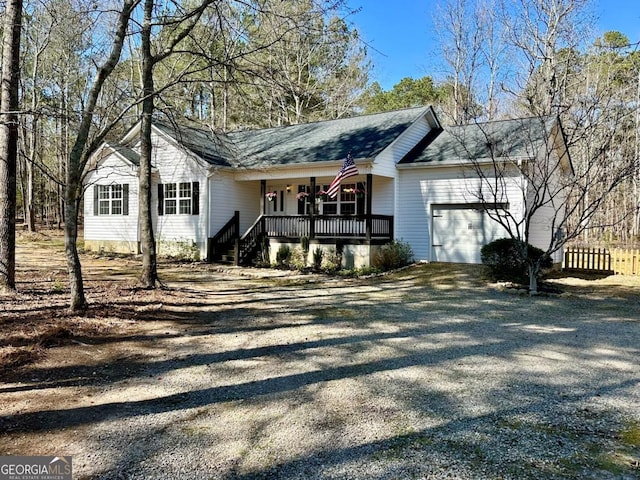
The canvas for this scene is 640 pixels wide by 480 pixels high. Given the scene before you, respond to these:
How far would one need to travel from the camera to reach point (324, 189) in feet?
59.1

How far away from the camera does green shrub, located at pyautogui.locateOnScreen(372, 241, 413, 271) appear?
587 inches

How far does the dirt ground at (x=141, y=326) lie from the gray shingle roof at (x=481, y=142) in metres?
3.81

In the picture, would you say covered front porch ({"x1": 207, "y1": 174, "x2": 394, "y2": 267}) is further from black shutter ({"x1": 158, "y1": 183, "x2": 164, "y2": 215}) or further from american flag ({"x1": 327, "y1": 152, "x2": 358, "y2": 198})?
black shutter ({"x1": 158, "y1": 183, "x2": 164, "y2": 215})

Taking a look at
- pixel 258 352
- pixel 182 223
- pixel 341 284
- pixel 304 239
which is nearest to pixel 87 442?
pixel 258 352

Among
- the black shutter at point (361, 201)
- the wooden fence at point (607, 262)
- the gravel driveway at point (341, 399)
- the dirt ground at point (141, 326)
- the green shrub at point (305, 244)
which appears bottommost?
the gravel driveway at point (341, 399)

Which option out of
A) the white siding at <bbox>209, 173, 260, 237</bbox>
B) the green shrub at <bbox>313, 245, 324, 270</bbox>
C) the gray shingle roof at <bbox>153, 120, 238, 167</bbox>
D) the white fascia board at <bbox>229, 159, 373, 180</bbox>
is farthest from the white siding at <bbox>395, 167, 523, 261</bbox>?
the gray shingle roof at <bbox>153, 120, 238, 167</bbox>

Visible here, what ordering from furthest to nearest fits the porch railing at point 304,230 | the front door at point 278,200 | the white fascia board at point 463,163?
the front door at point 278,200 → the porch railing at point 304,230 → the white fascia board at point 463,163

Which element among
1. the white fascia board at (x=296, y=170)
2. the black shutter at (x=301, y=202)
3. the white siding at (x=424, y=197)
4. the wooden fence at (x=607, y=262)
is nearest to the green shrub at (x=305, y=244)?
the white fascia board at (x=296, y=170)

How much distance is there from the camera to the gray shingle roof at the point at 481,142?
14031mm

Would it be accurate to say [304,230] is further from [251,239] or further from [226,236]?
[226,236]

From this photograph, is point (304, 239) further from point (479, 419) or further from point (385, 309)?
point (479, 419)

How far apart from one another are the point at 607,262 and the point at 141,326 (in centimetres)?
1507

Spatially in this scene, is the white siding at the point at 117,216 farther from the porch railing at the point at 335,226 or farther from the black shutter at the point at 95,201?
the porch railing at the point at 335,226

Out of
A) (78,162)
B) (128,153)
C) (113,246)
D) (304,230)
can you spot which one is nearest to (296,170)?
(304,230)
